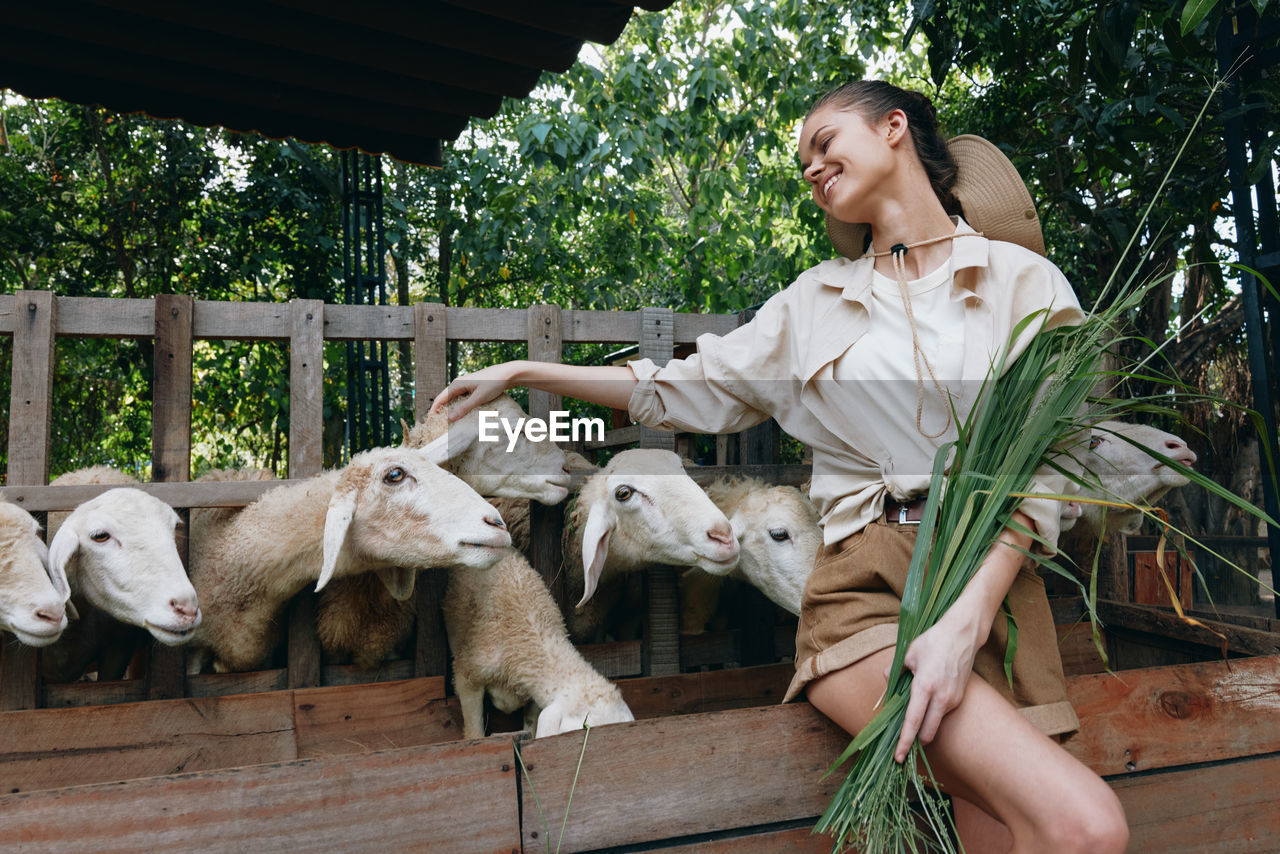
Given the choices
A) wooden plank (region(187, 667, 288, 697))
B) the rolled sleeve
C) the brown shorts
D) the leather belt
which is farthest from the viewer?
wooden plank (region(187, 667, 288, 697))

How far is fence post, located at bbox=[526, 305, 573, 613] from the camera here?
276 centimetres

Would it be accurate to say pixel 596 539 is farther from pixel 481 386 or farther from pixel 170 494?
pixel 170 494

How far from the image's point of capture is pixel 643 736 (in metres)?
1.69

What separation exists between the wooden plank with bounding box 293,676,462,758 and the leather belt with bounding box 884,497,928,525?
1460 mm

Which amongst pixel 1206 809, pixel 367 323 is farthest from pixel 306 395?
pixel 1206 809

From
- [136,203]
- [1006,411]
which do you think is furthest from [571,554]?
[136,203]

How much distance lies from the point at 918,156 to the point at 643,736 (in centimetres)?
159

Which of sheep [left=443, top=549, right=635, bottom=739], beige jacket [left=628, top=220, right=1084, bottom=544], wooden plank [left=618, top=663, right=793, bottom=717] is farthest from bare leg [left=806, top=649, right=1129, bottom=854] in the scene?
wooden plank [left=618, top=663, right=793, bottom=717]

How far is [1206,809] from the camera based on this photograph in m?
2.00

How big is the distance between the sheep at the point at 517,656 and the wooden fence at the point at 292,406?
0.11 metres

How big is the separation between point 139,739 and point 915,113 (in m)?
2.64

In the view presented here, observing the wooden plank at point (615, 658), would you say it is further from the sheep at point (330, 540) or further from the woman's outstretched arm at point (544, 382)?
the woman's outstretched arm at point (544, 382)

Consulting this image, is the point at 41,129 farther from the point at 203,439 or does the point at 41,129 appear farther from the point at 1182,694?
the point at 1182,694

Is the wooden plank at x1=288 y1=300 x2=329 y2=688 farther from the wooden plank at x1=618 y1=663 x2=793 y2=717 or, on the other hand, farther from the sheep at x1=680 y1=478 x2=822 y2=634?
the sheep at x1=680 y1=478 x2=822 y2=634
